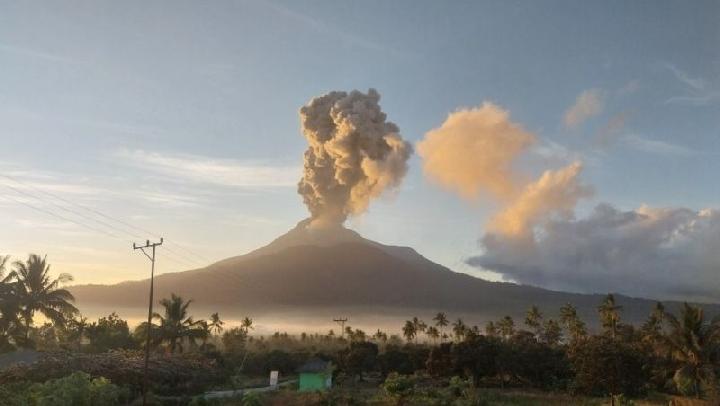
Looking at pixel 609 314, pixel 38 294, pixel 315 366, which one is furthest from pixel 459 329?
pixel 38 294

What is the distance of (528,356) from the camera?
6594 cm

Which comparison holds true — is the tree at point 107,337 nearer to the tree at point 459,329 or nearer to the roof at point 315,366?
the roof at point 315,366

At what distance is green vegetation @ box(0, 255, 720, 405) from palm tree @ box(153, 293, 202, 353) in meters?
0.12

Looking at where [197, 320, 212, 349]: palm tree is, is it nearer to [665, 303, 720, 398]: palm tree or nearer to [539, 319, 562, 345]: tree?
[665, 303, 720, 398]: palm tree

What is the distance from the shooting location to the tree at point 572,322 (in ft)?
340

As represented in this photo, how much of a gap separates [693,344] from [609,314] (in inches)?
1884

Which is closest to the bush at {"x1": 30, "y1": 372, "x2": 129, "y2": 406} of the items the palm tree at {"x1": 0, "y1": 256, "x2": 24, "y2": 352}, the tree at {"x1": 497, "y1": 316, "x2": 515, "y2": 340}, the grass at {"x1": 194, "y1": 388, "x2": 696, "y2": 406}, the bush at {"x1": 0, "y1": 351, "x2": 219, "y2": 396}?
the bush at {"x1": 0, "y1": 351, "x2": 219, "y2": 396}

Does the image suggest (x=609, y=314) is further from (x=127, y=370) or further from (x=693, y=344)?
(x=127, y=370)

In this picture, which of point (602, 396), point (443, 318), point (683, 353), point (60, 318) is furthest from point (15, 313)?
point (443, 318)

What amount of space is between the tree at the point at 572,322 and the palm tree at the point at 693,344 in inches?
1956

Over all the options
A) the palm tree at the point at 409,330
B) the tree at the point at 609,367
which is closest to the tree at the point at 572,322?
the palm tree at the point at 409,330

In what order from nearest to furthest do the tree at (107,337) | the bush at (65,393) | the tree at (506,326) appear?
the bush at (65,393) < the tree at (107,337) < the tree at (506,326)

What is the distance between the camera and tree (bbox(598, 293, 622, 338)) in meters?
94.8

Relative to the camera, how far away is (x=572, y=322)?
10650cm
